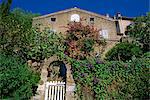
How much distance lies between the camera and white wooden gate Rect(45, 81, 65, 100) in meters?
16.4

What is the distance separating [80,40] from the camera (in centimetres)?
2503

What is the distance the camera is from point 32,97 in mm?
15914

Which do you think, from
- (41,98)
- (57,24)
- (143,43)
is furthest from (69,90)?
(57,24)

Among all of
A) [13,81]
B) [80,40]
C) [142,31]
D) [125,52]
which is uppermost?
[142,31]

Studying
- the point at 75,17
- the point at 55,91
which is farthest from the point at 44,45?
the point at 75,17

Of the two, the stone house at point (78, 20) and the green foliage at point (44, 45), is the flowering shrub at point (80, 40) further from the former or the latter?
the stone house at point (78, 20)

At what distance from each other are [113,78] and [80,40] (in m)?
9.67

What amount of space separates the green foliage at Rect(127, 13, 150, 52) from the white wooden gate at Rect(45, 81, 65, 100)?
379 inches

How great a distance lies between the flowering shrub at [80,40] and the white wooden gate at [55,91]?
6100 millimetres

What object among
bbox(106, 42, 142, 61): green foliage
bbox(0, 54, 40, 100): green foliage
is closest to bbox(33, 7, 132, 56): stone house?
bbox(106, 42, 142, 61): green foliage

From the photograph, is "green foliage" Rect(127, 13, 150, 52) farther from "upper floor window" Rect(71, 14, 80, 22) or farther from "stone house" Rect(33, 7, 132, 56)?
"upper floor window" Rect(71, 14, 80, 22)

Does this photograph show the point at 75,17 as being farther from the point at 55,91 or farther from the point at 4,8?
the point at 55,91

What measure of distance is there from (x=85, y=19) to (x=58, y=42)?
7540mm

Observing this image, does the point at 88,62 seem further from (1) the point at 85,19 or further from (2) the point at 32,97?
(1) the point at 85,19
